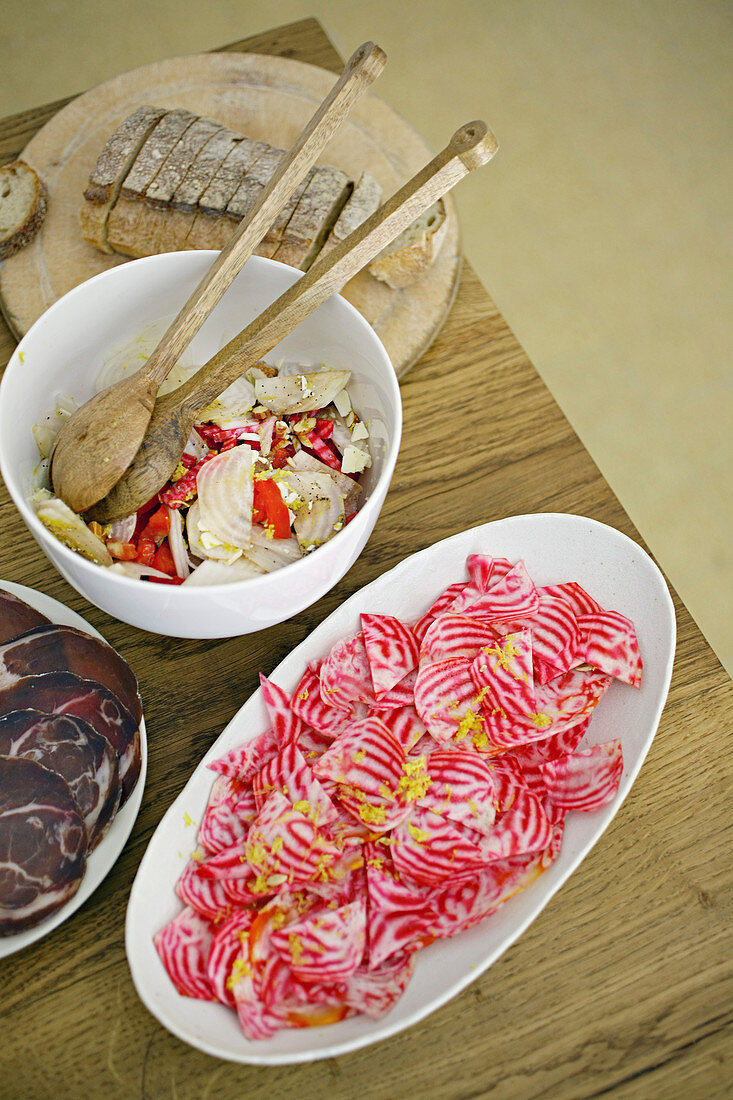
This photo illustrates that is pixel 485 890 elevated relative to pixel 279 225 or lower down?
lower down

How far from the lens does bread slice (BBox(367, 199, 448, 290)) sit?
1026 mm

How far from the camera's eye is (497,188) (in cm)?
209

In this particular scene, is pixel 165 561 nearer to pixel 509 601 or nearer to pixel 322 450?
pixel 322 450

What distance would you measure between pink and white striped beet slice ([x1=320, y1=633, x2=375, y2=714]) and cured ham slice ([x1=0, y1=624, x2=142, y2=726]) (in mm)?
191

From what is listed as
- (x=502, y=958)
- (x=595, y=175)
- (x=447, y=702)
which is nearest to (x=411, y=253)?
(x=447, y=702)

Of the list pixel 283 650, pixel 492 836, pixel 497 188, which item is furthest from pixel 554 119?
pixel 492 836

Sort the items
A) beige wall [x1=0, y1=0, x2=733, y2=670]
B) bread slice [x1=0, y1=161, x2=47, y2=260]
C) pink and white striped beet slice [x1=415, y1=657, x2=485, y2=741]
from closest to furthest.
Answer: pink and white striped beet slice [x1=415, y1=657, x2=485, y2=741] < bread slice [x1=0, y1=161, x2=47, y2=260] < beige wall [x1=0, y1=0, x2=733, y2=670]

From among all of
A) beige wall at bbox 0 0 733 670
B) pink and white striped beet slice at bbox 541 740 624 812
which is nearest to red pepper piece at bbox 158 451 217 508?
pink and white striped beet slice at bbox 541 740 624 812

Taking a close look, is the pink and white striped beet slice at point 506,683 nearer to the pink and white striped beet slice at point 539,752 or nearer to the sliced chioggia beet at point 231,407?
the pink and white striped beet slice at point 539,752

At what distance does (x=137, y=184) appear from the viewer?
3.37ft

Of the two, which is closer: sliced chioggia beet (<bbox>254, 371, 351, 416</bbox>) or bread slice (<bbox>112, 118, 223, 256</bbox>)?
sliced chioggia beet (<bbox>254, 371, 351, 416</bbox>)

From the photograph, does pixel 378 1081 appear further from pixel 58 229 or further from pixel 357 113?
pixel 357 113

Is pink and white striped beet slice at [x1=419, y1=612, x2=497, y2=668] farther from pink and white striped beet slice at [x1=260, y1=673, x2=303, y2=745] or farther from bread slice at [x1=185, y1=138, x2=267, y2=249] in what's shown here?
bread slice at [x1=185, y1=138, x2=267, y2=249]

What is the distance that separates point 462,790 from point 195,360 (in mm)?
542
